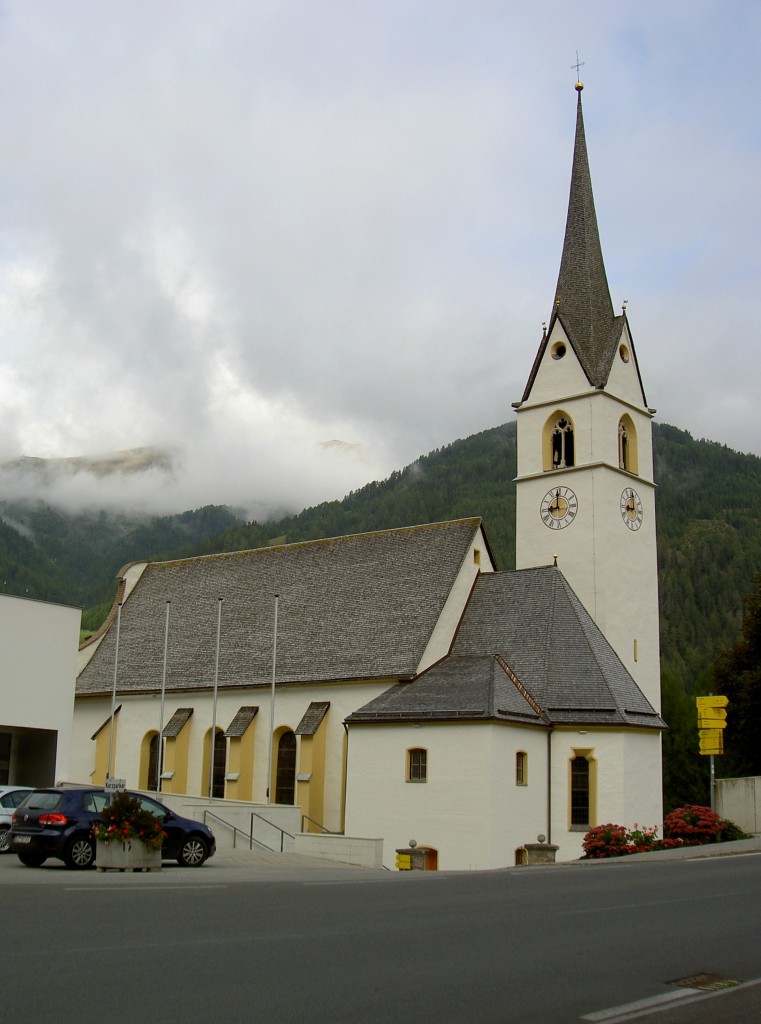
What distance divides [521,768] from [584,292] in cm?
2256

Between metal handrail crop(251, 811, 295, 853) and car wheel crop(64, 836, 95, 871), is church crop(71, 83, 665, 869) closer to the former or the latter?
metal handrail crop(251, 811, 295, 853)

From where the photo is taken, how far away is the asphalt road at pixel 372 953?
8.78 metres

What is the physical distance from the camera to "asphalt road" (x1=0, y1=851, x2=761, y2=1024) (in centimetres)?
878

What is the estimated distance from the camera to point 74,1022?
7961mm

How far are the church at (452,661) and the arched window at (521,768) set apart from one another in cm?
9

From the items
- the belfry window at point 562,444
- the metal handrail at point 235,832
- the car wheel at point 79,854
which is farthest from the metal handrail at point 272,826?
the belfry window at point 562,444

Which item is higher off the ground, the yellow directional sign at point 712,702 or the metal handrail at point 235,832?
the yellow directional sign at point 712,702

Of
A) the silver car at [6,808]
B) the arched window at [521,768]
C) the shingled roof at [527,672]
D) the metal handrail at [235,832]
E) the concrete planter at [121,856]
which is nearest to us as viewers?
the concrete planter at [121,856]

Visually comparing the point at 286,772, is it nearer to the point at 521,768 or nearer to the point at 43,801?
the point at 521,768

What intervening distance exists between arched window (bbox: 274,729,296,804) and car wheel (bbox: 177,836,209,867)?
18119 mm

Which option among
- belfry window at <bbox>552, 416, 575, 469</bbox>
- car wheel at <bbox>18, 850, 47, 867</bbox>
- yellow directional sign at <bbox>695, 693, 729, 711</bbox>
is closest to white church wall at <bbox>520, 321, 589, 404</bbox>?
belfry window at <bbox>552, 416, 575, 469</bbox>

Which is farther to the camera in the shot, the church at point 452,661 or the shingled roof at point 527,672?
the shingled roof at point 527,672

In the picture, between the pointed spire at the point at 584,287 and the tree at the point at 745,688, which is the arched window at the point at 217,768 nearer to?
the pointed spire at the point at 584,287

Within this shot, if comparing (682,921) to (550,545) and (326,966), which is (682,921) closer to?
(326,966)
